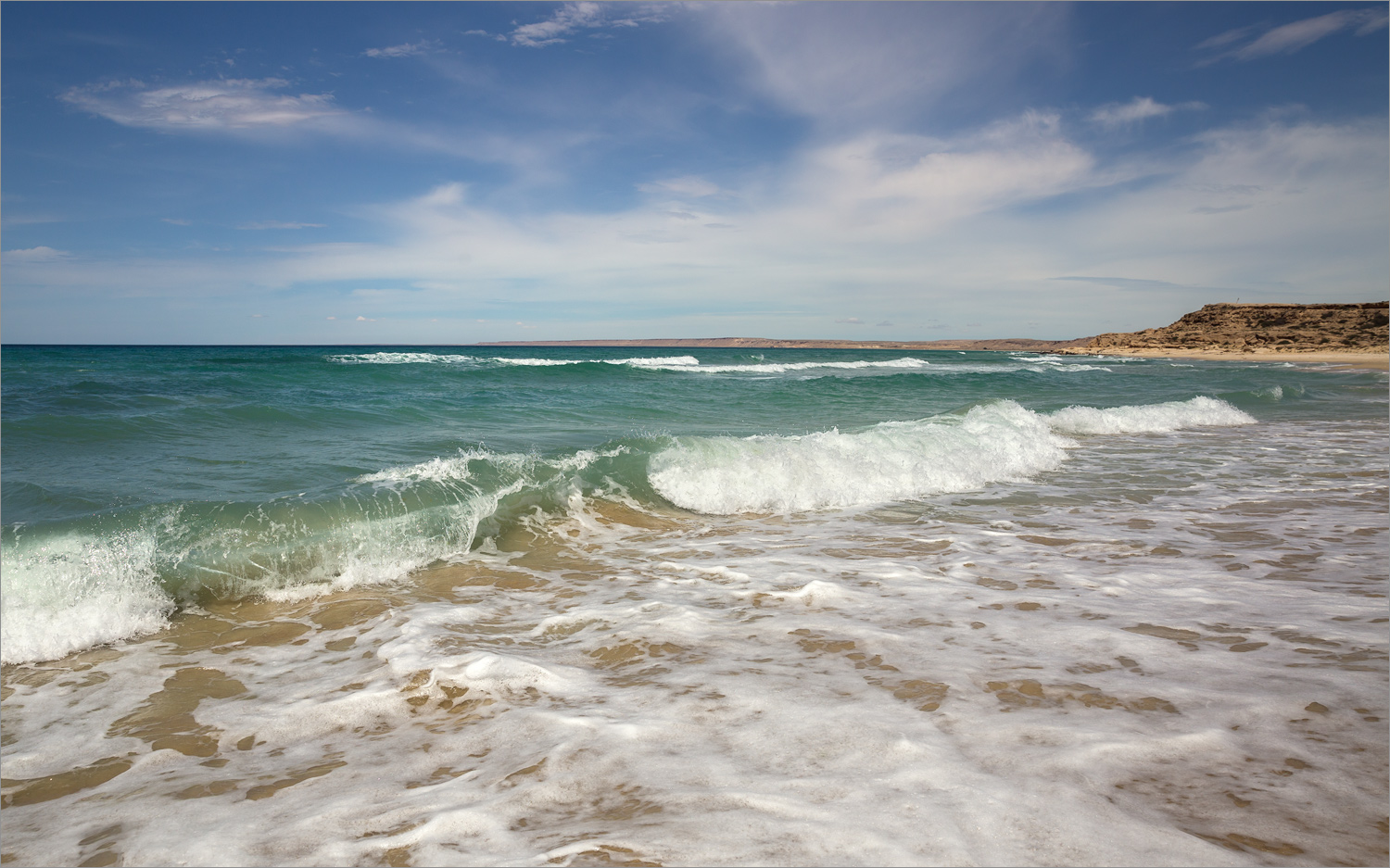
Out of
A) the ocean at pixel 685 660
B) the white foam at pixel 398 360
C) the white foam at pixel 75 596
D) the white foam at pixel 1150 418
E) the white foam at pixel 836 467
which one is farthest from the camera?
the white foam at pixel 398 360

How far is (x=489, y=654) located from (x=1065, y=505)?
5663 mm

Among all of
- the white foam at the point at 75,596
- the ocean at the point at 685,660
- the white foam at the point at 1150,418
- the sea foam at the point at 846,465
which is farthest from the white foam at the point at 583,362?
the white foam at the point at 75,596

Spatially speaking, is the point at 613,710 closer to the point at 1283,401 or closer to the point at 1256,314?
the point at 1283,401

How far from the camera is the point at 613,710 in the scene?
8.97ft

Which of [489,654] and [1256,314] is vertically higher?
[1256,314]

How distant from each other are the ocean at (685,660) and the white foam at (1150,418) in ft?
14.7

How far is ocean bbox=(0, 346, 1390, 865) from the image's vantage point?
1.97 m

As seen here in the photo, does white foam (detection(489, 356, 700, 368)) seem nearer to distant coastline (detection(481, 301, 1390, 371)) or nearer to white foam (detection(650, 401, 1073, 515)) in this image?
white foam (detection(650, 401, 1073, 515))

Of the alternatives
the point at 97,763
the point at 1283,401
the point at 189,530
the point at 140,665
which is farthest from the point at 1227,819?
the point at 1283,401

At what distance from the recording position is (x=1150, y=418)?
13.2m

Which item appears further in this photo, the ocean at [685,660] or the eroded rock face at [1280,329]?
the eroded rock face at [1280,329]

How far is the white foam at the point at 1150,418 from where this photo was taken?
1255 cm

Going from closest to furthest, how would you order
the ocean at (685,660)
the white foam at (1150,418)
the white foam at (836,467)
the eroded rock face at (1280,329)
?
the ocean at (685,660) < the white foam at (836,467) < the white foam at (1150,418) < the eroded rock face at (1280,329)

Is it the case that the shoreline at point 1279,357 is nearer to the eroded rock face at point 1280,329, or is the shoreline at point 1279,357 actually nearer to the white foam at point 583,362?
the eroded rock face at point 1280,329
